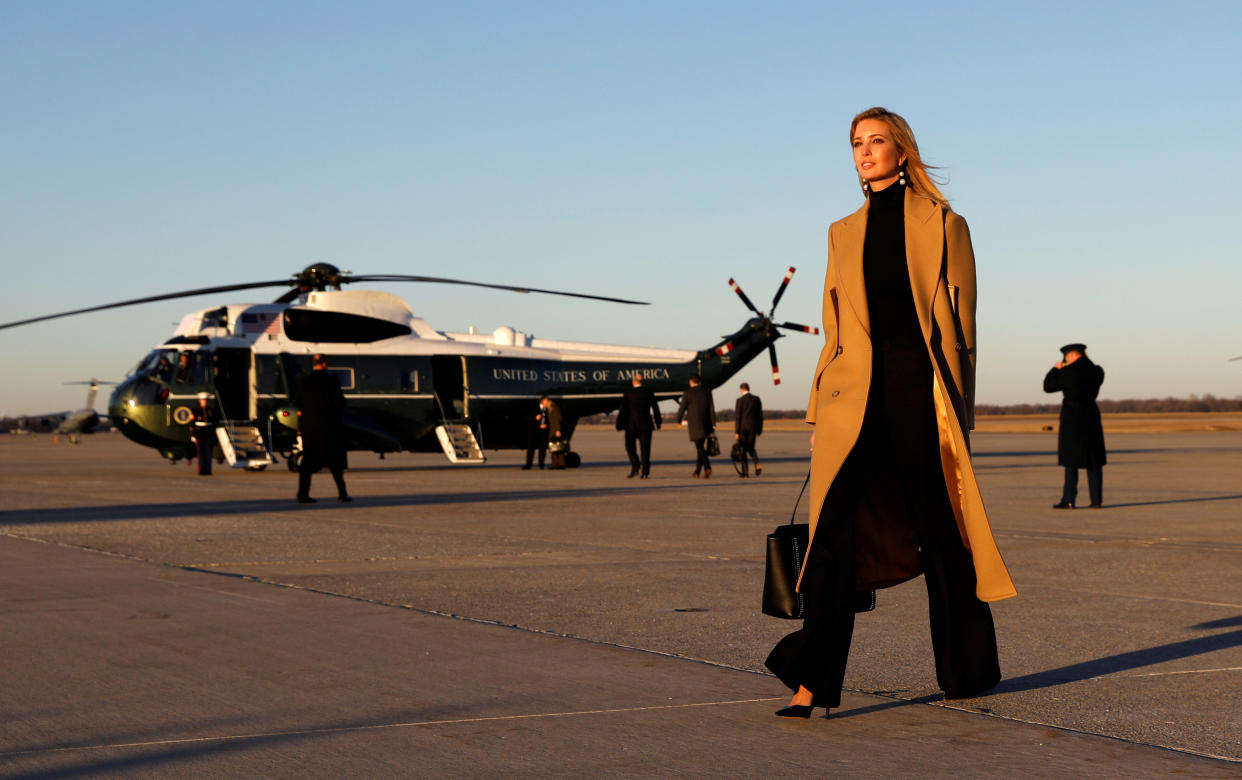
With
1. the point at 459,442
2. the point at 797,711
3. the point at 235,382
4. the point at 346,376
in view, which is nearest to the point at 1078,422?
the point at 797,711

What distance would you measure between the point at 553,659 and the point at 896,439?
198 cm

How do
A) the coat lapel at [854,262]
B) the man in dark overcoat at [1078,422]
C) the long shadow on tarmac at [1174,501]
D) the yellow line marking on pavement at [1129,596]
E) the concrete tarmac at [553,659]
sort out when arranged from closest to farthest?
the concrete tarmac at [553,659] → the coat lapel at [854,262] → the yellow line marking on pavement at [1129,596] → the man in dark overcoat at [1078,422] → the long shadow on tarmac at [1174,501]

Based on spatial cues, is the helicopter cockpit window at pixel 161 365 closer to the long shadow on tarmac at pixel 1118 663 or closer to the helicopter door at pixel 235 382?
the helicopter door at pixel 235 382

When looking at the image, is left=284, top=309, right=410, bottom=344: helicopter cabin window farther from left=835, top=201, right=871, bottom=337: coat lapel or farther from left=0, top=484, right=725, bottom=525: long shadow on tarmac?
left=835, top=201, right=871, bottom=337: coat lapel

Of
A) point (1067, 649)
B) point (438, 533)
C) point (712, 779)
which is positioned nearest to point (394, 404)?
point (438, 533)

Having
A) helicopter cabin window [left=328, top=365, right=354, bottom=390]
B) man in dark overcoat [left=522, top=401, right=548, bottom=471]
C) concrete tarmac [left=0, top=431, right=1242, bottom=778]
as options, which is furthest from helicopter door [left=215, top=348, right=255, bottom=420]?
concrete tarmac [left=0, top=431, right=1242, bottom=778]

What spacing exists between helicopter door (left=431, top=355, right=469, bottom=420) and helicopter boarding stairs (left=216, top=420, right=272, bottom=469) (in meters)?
3.76

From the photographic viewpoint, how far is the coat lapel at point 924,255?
4570mm

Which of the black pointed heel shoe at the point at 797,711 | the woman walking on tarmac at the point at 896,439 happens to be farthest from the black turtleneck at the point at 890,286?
the black pointed heel shoe at the point at 797,711

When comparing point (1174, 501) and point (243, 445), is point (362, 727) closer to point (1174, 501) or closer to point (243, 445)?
point (1174, 501)

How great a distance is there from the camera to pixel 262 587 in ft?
27.4

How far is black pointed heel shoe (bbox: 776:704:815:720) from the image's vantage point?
4562 millimetres

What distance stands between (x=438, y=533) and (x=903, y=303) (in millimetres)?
8473

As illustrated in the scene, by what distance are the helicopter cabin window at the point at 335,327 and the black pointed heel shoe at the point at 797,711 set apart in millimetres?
22890
